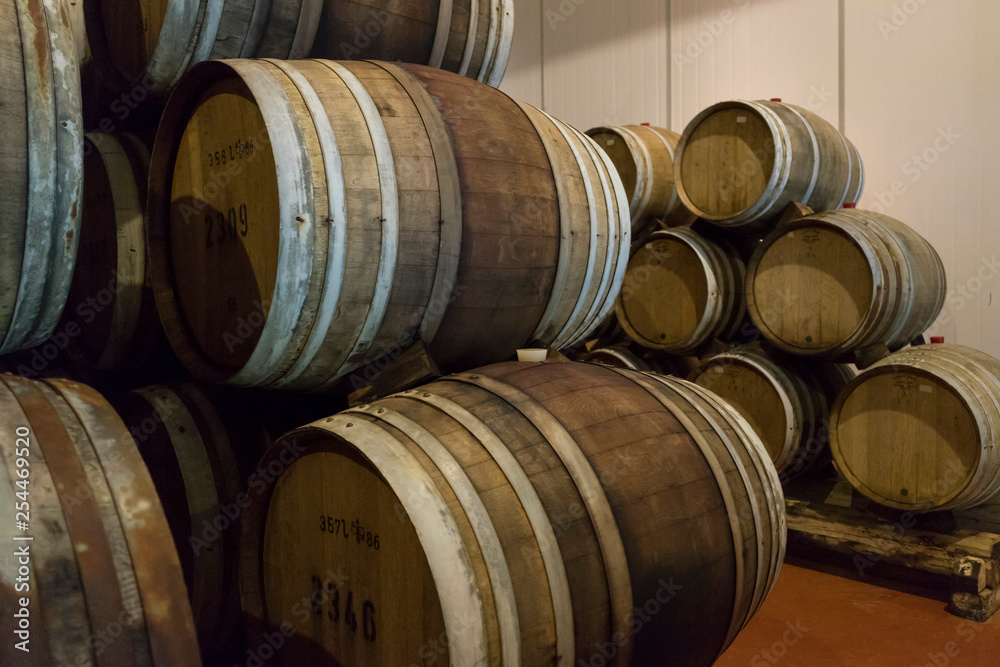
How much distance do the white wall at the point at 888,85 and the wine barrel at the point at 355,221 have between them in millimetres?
3562

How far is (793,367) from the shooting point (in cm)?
402

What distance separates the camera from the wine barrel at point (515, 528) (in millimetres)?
1381

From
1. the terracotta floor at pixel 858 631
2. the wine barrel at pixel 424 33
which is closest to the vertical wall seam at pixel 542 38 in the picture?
the wine barrel at pixel 424 33

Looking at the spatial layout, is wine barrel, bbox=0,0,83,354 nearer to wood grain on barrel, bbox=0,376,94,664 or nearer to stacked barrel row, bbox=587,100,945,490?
wood grain on barrel, bbox=0,376,94,664

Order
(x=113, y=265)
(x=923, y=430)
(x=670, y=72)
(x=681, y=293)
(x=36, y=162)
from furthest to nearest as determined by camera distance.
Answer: (x=670, y=72) → (x=681, y=293) → (x=923, y=430) → (x=113, y=265) → (x=36, y=162)

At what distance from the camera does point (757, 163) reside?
3938 mm

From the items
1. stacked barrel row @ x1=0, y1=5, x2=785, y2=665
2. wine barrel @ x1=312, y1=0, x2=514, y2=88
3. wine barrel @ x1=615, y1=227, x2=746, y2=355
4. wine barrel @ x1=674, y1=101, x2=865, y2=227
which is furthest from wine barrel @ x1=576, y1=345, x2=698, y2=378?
wine barrel @ x1=312, y1=0, x2=514, y2=88

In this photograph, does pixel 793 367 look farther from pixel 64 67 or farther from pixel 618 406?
pixel 64 67

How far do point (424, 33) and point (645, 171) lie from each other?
265 cm

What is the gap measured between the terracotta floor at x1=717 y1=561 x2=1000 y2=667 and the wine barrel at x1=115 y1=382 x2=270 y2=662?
67.9 inches

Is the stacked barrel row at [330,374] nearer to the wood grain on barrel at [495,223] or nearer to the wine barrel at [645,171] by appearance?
the wood grain on barrel at [495,223]

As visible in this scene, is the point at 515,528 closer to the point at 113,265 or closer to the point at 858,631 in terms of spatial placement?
the point at 113,265

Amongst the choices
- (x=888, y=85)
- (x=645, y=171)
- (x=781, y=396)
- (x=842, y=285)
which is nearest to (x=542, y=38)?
(x=645, y=171)

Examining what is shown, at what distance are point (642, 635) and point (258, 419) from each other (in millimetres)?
1213
